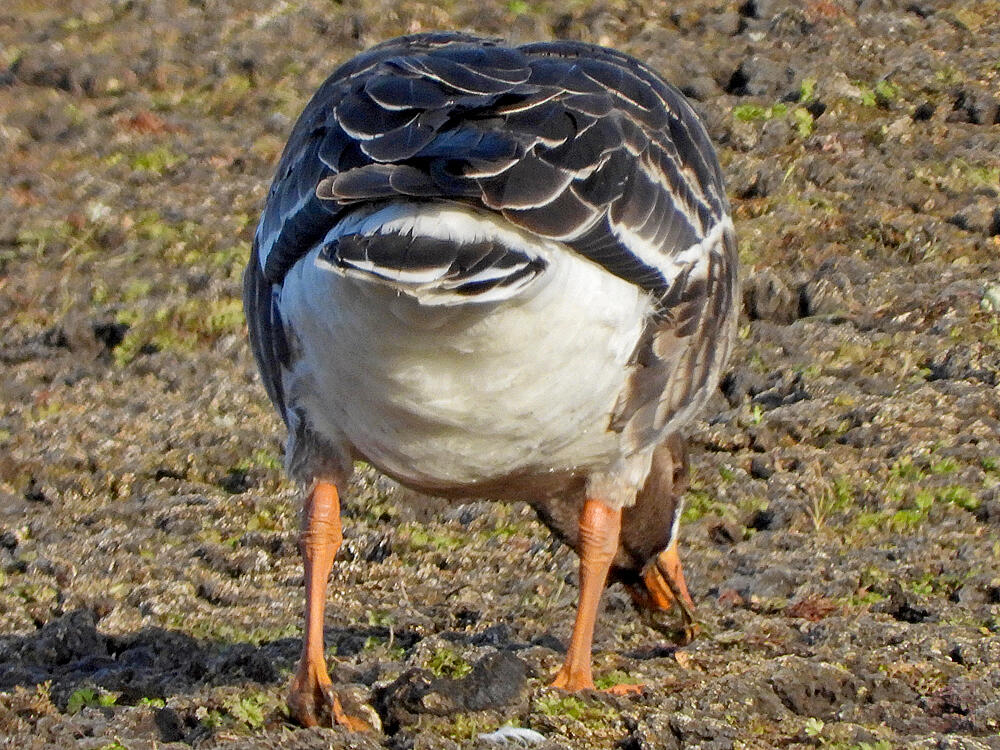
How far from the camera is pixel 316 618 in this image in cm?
574

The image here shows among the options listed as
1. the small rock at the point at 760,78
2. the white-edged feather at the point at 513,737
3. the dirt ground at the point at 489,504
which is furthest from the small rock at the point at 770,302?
the white-edged feather at the point at 513,737

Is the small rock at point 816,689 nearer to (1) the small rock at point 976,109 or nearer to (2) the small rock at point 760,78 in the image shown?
(1) the small rock at point 976,109

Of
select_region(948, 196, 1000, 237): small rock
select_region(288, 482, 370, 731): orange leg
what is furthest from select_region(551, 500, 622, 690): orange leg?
select_region(948, 196, 1000, 237): small rock

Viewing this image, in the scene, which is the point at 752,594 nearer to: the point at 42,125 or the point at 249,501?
the point at 249,501

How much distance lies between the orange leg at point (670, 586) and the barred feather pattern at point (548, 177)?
0.64 m

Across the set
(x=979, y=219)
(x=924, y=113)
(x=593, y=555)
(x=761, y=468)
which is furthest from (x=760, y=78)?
(x=593, y=555)

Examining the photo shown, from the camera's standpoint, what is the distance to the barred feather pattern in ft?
15.7

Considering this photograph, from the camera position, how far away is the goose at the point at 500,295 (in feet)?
15.5

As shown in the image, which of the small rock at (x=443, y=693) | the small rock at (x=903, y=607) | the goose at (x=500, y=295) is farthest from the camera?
the small rock at (x=903, y=607)

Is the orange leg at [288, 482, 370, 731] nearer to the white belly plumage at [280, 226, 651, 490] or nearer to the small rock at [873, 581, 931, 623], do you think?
the white belly plumage at [280, 226, 651, 490]

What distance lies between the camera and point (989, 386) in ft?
28.0

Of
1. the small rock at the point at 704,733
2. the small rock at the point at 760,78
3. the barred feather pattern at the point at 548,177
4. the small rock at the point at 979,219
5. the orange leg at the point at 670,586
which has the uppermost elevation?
the barred feather pattern at the point at 548,177

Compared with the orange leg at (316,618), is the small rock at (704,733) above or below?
above

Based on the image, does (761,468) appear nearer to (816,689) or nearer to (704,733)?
(816,689)
